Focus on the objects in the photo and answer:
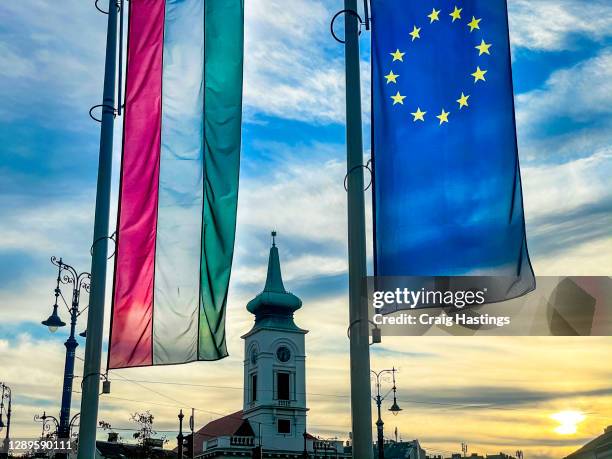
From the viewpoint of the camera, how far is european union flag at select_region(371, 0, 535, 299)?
10.3 meters

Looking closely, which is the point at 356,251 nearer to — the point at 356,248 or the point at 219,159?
the point at 356,248

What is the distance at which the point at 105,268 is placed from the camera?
13.7 meters

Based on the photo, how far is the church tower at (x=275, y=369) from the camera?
297 feet

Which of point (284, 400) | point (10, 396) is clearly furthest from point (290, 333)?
point (10, 396)

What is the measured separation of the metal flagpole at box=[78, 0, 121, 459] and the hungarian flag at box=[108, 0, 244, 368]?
11.4 inches

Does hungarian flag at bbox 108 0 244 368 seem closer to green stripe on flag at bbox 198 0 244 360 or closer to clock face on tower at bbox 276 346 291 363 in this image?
green stripe on flag at bbox 198 0 244 360

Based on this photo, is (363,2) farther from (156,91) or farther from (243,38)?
(156,91)

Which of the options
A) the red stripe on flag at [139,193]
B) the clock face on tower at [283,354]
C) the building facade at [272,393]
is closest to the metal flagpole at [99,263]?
the red stripe on flag at [139,193]

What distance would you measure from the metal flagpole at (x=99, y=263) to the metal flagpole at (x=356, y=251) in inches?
199

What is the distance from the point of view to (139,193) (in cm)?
1376

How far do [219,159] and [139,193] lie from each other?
5.26ft

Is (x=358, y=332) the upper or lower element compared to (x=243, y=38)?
lower

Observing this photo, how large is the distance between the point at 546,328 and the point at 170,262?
6494mm

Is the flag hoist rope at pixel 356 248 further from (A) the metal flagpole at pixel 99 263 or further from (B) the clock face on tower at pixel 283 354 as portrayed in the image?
(B) the clock face on tower at pixel 283 354
